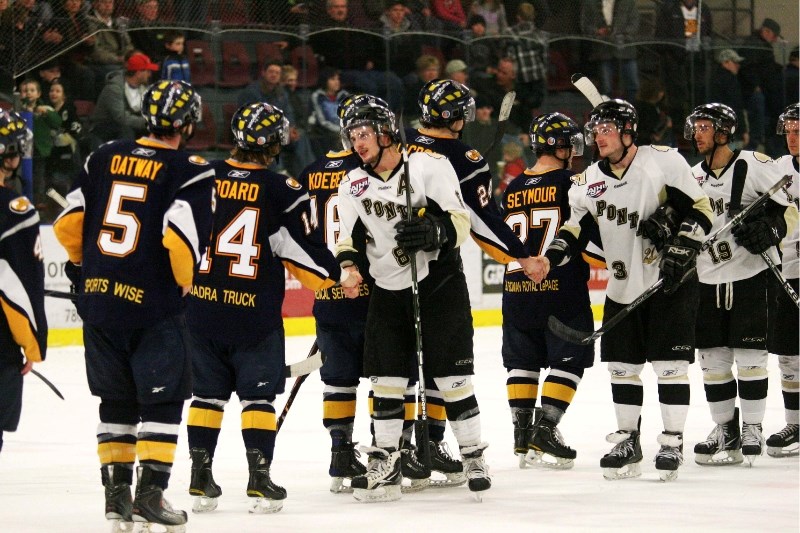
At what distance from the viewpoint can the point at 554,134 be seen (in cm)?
557

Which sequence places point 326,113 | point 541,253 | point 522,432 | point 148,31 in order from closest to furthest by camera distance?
point 522,432 < point 541,253 < point 148,31 < point 326,113

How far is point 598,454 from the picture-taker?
5773 millimetres

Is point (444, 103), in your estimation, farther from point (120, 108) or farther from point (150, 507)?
point (120, 108)

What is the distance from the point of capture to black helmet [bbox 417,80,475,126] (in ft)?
16.8

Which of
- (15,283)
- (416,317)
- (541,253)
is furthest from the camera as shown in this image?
(541,253)

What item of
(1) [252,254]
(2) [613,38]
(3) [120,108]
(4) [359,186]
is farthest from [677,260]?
(2) [613,38]

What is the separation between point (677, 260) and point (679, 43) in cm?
731

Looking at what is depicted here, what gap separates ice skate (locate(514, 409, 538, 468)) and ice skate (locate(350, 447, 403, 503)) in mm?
839

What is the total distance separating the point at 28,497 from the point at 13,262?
132 cm

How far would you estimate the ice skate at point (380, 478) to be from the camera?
4738mm

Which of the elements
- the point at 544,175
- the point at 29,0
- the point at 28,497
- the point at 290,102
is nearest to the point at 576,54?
the point at 290,102

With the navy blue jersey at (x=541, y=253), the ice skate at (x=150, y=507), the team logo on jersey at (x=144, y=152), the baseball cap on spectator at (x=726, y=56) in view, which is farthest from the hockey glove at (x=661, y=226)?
the baseball cap on spectator at (x=726, y=56)

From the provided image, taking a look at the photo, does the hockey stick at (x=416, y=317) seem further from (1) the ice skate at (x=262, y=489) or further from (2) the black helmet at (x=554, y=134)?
(2) the black helmet at (x=554, y=134)

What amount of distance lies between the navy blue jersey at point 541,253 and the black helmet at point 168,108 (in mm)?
1895
